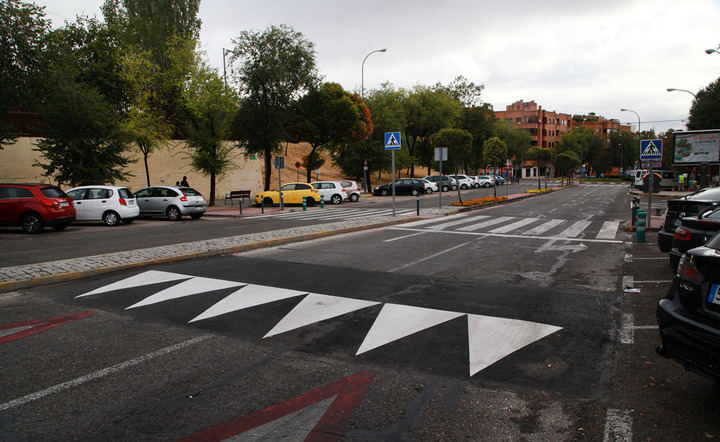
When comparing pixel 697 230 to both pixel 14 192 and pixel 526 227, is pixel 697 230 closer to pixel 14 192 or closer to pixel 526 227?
pixel 526 227

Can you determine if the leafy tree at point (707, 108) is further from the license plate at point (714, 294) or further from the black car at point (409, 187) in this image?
the license plate at point (714, 294)

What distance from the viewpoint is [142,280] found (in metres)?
7.66

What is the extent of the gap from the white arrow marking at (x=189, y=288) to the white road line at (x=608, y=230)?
1089 cm

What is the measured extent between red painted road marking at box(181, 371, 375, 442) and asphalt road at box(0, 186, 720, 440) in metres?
0.01

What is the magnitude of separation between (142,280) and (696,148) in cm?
2508

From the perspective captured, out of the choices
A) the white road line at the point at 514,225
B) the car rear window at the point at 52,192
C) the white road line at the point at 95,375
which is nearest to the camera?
the white road line at the point at 95,375

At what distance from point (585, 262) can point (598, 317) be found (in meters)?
4.01

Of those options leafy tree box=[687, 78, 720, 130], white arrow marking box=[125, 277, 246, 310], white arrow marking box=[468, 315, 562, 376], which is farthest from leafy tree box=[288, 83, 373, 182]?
white arrow marking box=[468, 315, 562, 376]

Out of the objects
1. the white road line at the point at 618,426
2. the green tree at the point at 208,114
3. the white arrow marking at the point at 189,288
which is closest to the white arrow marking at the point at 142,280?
the white arrow marking at the point at 189,288

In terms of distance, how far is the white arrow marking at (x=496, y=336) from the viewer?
4.34 m

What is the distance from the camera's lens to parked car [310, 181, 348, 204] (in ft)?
100

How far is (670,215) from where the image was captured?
27.7 ft

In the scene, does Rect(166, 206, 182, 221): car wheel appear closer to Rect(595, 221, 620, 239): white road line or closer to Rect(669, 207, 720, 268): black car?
Rect(595, 221, 620, 239): white road line

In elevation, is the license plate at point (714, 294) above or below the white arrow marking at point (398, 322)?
above
